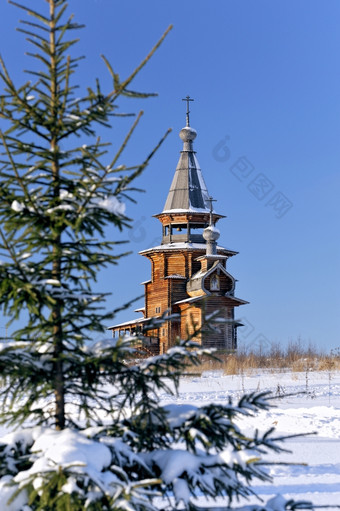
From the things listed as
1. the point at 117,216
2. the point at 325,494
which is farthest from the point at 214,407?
the point at 325,494

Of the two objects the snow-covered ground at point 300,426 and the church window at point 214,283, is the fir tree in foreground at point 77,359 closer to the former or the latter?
the snow-covered ground at point 300,426

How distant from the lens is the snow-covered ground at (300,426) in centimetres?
655

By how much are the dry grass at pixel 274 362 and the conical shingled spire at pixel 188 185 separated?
1204cm

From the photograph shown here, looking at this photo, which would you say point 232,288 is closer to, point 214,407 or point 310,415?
point 310,415

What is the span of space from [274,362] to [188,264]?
1166 cm

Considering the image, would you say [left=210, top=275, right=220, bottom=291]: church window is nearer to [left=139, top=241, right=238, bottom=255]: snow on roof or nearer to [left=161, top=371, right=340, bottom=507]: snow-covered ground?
[left=139, top=241, right=238, bottom=255]: snow on roof

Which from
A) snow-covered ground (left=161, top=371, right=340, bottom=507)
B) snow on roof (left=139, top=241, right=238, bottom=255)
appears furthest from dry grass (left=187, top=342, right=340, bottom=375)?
snow on roof (left=139, top=241, right=238, bottom=255)

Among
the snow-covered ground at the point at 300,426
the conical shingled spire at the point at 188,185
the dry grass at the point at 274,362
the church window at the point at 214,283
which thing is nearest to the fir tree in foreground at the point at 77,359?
the snow-covered ground at the point at 300,426

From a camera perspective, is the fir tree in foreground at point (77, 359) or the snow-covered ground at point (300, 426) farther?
the snow-covered ground at point (300, 426)

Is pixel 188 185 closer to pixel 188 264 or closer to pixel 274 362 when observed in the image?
pixel 188 264

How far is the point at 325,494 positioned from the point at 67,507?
4248 millimetres

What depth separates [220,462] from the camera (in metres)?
3.32

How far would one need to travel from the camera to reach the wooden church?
113 ft

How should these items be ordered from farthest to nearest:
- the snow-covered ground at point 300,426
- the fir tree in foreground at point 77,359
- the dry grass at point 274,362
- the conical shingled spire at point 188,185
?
the conical shingled spire at point 188,185 < the dry grass at point 274,362 < the snow-covered ground at point 300,426 < the fir tree in foreground at point 77,359
